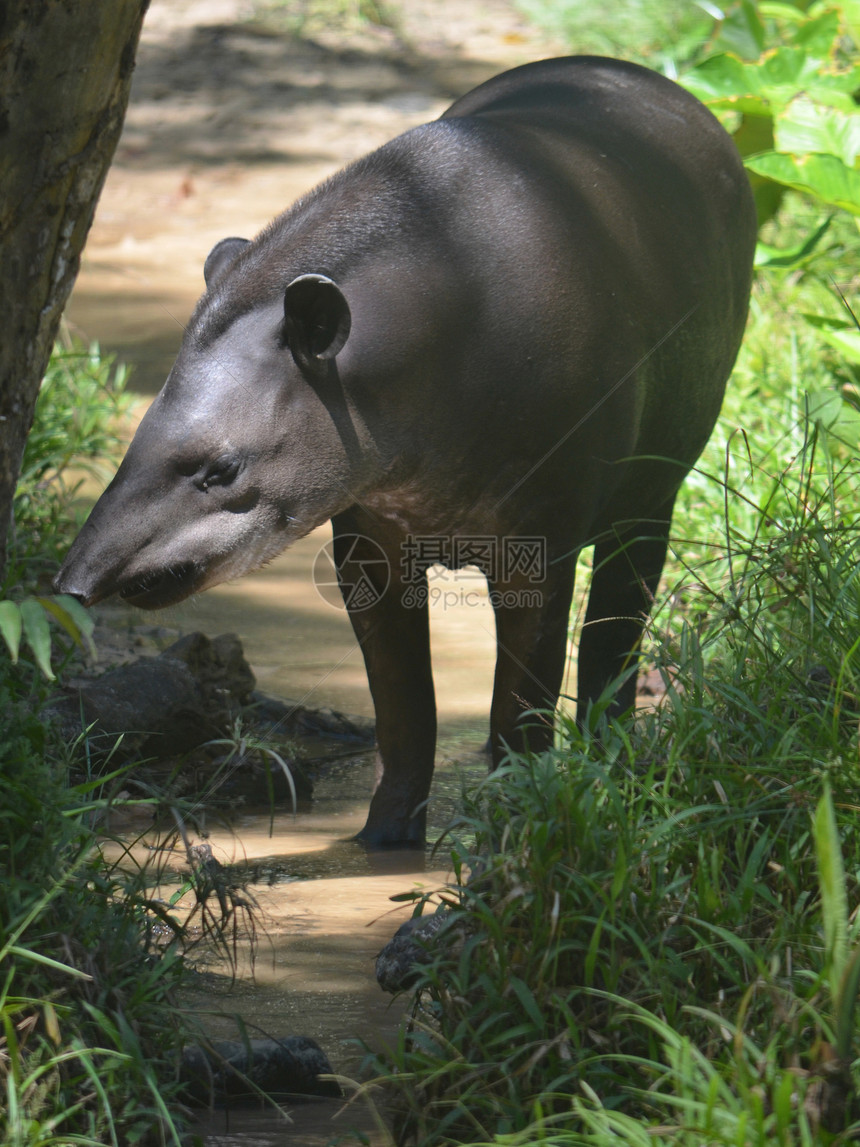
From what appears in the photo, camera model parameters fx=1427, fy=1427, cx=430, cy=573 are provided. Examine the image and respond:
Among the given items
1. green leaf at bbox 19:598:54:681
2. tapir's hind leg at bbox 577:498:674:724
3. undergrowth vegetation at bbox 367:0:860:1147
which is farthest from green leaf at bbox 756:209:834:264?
green leaf at bbox 19:598:54:681

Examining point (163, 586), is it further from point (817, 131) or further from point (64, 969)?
point (817, 131)

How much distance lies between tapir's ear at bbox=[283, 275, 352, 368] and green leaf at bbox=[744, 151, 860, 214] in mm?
2794

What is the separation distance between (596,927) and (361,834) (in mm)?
1573

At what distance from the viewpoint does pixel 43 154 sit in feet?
8.82

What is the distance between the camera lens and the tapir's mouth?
3.04m

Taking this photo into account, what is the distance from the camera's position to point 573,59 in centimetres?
425

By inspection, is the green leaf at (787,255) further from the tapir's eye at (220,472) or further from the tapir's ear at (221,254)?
the tapir's eye at (220,472)

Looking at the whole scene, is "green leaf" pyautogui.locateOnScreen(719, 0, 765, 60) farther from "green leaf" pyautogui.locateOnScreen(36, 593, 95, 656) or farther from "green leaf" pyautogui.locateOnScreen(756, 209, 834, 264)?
"green leaf" pyautogui.locateOnScreen(36, 593, 95, 656)

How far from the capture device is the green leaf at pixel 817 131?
219 inches

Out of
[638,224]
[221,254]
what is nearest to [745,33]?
[638,224]

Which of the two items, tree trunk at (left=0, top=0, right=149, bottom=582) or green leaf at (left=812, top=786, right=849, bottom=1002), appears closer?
green leaf at (left=812, top=786, right=849, bottom=1002)

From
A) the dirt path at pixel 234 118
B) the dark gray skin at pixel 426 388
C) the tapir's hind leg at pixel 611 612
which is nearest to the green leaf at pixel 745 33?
the dirt path at pixel 234 118

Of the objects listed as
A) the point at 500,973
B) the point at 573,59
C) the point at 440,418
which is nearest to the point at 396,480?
the point at 440,418

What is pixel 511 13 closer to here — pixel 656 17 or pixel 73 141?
pixel 656 17
